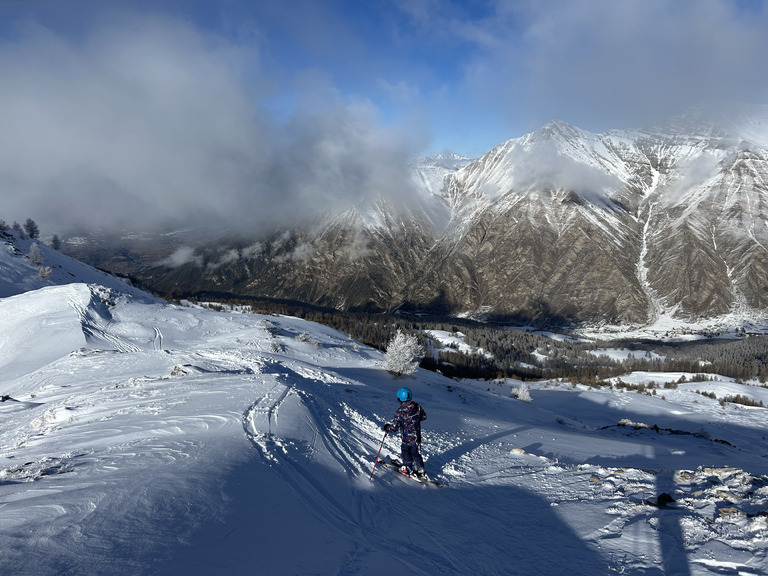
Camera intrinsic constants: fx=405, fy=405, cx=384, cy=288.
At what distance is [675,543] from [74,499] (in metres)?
9.65

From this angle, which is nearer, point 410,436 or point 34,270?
point 410,436

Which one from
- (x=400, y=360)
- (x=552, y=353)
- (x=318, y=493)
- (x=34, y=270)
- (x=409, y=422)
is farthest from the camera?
(x=552, y=353)

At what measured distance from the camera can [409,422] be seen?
10.8 m

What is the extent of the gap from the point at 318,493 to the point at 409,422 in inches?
122

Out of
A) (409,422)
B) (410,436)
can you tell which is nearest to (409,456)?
(410,436)

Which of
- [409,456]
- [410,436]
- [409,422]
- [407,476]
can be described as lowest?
[407,476]

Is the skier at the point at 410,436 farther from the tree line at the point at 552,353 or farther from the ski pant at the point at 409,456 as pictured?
the tree line at the point at 552,353

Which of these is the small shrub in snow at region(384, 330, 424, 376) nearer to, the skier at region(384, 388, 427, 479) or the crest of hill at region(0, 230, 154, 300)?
the skier at region(384, 388, 427, 479)

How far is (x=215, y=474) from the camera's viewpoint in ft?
26.1

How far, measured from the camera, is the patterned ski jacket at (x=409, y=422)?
419 inches

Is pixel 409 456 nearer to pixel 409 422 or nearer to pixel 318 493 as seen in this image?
pixel 409 422

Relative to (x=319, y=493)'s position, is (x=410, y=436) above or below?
above

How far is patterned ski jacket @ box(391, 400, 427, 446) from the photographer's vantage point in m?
10.6

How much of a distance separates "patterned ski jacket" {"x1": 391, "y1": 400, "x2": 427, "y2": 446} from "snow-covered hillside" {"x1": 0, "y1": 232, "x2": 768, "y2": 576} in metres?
1.06
